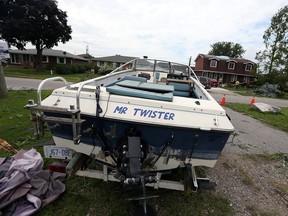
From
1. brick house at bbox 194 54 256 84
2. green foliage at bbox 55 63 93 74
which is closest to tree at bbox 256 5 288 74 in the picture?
brick house at bbox 194 54 256 84

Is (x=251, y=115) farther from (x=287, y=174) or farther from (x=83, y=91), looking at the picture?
(x=83, y=91)

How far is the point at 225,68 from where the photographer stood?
36.5 m

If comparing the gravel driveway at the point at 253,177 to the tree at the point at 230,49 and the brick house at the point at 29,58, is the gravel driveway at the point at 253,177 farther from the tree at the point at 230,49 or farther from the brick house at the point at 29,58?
the tree at the point at 230,49

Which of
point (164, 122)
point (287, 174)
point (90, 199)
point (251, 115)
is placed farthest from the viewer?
point (251, 115)

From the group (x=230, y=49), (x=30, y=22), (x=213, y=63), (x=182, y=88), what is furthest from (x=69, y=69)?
(x=230, y=49)

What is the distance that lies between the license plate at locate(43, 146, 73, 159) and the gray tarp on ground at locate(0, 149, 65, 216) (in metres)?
0.34

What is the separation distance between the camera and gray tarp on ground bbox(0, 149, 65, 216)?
86.1 inches

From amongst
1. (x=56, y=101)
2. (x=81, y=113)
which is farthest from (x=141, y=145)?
(x=56, y=101)

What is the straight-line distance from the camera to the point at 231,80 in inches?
1468

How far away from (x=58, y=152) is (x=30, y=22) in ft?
86.2

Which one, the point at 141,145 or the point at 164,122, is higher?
the point at 164,122

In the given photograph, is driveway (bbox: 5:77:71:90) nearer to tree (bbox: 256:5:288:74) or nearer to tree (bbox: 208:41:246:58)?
tree (bbox: 256:5:288:74)

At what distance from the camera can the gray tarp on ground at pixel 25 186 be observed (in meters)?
2.19

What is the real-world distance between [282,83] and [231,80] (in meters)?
12.0
